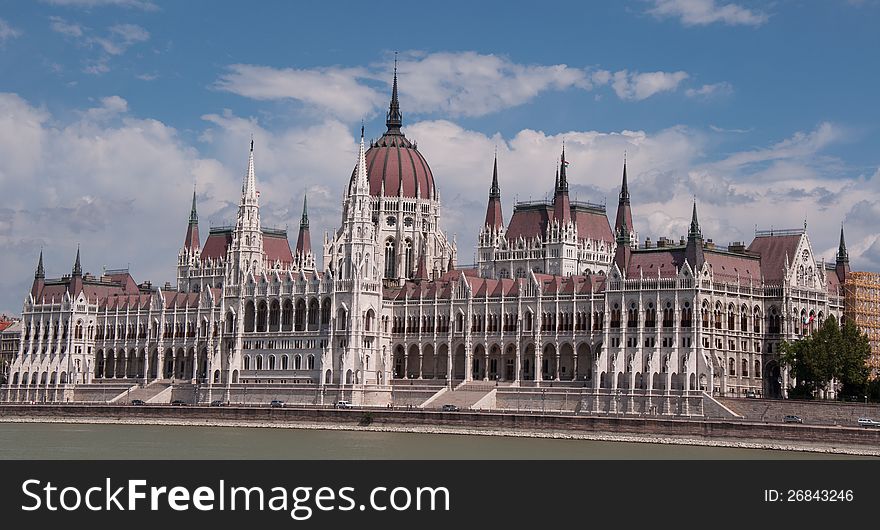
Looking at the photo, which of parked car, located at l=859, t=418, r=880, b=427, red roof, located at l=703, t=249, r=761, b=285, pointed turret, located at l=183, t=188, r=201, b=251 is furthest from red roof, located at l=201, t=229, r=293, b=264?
parked car, located at l=859, t=418, r=880, b=427

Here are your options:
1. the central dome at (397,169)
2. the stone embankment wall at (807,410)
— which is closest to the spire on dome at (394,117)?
the central dome at (397,169)

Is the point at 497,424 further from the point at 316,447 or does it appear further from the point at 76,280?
the point at 76,280

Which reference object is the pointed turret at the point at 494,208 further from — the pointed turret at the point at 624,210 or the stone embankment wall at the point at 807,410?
the stone embankment wall at the point at 807,410

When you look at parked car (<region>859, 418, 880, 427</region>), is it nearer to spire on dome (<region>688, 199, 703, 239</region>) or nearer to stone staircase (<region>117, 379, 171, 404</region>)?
spire on dome (<region>688, 199, 703, 239</region>)

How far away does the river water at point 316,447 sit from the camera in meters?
90.8

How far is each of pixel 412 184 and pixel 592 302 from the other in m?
40.8

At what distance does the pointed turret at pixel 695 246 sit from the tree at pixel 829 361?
9.69 m

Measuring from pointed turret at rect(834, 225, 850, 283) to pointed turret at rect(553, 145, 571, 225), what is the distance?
2570 centimetres

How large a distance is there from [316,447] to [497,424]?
17.6m

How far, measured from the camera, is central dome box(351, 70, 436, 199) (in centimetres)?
16338

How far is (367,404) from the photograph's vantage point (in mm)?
137750

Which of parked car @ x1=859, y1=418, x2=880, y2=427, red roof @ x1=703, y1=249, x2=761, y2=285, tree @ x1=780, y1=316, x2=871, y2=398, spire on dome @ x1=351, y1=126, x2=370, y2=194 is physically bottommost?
parked car @ x1=859, y1=418, x2=880, y2=427
